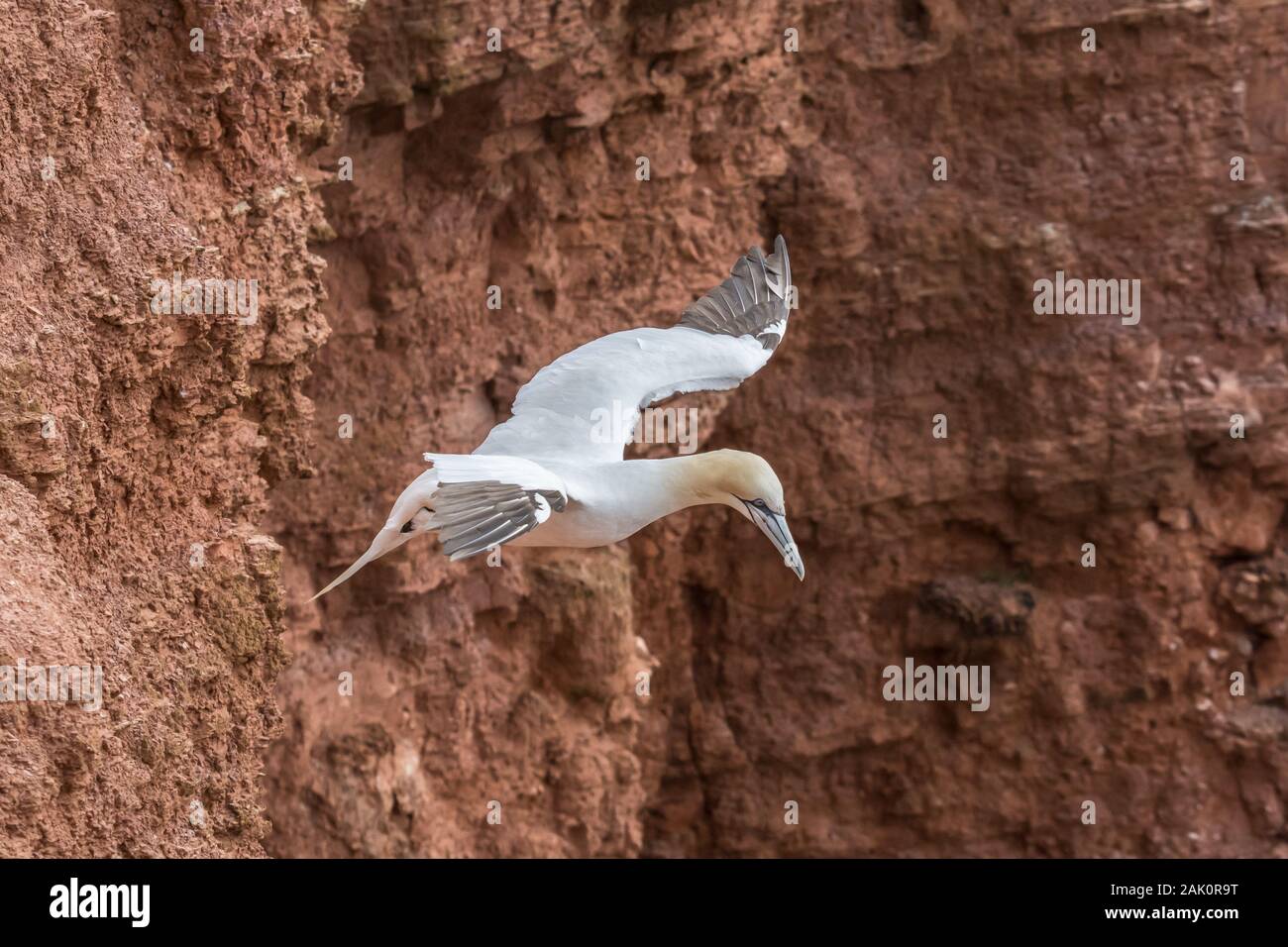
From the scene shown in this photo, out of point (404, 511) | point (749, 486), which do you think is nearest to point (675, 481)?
point (749, 486)

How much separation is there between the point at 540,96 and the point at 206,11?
150 inches

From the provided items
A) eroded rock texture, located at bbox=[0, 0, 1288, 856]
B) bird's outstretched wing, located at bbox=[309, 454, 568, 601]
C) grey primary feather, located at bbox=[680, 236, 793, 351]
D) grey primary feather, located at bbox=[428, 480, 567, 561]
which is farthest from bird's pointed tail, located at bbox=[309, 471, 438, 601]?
grey primary feather, located at bbox=[680, 236, 793, 351]

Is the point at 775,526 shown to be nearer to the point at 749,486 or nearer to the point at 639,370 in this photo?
the point at 749,486

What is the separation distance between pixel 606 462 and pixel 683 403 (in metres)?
4.45

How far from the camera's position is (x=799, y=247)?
1179 cm

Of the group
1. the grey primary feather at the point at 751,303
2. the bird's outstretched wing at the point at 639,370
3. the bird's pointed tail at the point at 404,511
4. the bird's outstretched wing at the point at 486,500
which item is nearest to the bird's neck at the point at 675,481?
the bird's outstretched wing at the point at 639,370

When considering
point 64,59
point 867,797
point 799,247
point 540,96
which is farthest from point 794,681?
point 64,59

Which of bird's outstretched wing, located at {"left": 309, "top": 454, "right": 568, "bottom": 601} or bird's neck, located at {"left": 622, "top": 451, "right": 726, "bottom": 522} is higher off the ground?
bird's neck, located at {"left": 622, "top": 451, "right": 726, "bottom": 522}

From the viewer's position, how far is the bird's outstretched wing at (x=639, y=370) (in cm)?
657

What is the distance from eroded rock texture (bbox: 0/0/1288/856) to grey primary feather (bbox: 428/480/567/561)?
3.05 feet

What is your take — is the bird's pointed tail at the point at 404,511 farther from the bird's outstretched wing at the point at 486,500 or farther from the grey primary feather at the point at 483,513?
the grey primary feather at the point at 483,513

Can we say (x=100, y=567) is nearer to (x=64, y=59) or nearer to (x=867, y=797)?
(x=64, y=59)

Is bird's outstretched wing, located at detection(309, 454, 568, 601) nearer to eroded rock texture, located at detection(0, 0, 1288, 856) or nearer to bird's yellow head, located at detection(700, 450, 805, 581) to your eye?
bird's yellow head, located at detection(700, 450, 805, 581)

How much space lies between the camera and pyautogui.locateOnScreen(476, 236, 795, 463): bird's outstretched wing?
6.57 metres
